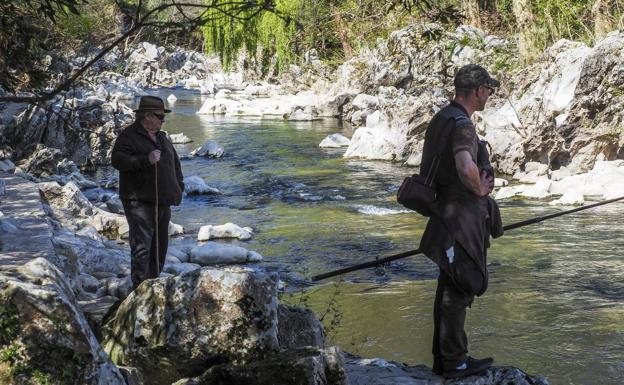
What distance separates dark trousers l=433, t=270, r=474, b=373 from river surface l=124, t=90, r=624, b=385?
1955 mm

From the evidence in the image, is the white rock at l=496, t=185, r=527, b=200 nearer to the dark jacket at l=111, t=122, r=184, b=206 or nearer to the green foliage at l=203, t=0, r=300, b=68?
the dark jacket at l=111, t=122, r=184, b=206

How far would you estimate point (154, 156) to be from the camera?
5133 mm

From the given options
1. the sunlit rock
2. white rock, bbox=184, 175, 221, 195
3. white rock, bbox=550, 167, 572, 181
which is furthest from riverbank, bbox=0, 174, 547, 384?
white rock, bbox=550, 167, 572, 181

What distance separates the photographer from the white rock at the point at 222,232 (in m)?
10.9

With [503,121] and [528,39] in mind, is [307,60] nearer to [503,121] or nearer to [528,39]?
[528,39]

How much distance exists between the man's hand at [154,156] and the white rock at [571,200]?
8722 mm

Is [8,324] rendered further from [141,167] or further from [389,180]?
[389,180]

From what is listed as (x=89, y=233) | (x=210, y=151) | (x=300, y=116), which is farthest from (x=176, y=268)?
(x=300, y=116)

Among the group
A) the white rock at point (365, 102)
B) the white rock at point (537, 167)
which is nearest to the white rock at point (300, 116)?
the white rock at point (365, 102)

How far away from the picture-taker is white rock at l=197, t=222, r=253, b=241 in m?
10.9

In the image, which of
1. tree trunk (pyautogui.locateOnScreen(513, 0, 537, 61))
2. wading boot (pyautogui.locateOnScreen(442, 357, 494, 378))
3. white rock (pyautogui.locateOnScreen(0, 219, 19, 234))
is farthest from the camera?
tree trunk (pyautogui.locateOnScreen(513, 0, 537, 61))

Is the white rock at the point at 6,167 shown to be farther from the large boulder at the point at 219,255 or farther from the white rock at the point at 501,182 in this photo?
the white rock at the point at 501,182

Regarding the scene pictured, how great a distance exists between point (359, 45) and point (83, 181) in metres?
18.4

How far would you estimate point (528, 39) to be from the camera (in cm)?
2152
